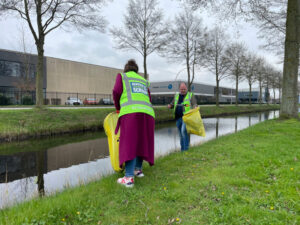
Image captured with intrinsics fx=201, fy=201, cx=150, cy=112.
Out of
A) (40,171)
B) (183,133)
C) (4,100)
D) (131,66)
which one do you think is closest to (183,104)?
(183,133)

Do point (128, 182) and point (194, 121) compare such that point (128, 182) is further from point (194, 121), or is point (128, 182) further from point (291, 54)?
point (291, 54)

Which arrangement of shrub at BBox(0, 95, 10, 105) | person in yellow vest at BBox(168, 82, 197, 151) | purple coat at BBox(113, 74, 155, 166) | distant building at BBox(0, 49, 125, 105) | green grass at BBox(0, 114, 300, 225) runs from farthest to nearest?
distant building at BBox(0, 49, 125, 105) → shrub at BBox(0, 95, 10, 105) → person in yellow vest at BBox(168, 82, 197, 151) → purple coat at BBox(113, 74, 155, 166) → green grass at BBox(0, 114, 300, 225)

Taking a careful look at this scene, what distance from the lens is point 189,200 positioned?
258 centimetres

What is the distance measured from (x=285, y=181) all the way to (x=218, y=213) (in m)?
1.41

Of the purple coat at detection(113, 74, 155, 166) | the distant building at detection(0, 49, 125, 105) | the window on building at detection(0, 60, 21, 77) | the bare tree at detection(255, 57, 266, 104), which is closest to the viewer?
the purple coat at detection(113, 74, 155, 166)

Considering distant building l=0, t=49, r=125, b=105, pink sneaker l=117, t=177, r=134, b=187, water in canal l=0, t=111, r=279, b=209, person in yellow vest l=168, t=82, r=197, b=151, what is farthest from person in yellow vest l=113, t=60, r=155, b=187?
distant building l=0, t=49, r=125, b=105

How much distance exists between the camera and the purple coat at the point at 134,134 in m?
2.96

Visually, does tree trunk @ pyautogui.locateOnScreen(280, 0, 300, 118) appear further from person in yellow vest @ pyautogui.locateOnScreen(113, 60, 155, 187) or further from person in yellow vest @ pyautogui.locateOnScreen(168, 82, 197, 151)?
person in yellow vest @ pyautogui.locateOnScreen(113, 60, 155, 187)

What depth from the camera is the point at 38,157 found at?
6.78 m

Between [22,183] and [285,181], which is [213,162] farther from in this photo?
[22,183]

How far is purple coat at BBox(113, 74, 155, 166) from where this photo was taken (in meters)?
2.96

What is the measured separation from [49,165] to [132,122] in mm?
4455

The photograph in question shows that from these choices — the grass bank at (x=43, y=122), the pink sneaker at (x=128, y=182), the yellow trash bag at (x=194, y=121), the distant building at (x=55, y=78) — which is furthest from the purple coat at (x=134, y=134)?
the distant building at (x=55, y=78)

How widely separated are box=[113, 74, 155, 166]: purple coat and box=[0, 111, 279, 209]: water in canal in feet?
5.39
